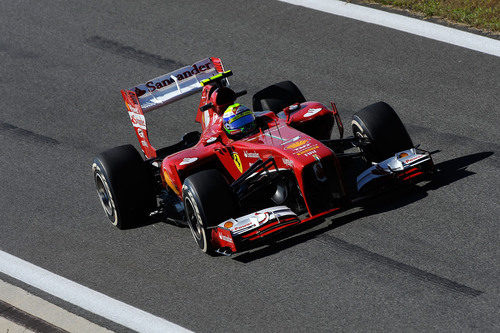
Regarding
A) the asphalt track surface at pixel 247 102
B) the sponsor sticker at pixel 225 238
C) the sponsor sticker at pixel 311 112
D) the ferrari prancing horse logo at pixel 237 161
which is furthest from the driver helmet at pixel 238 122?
the sponsor sticker at pixel 225 238

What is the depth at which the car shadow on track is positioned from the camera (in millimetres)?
10785

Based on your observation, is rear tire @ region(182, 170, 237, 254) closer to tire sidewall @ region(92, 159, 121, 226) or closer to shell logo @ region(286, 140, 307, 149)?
shell logo @ region(286, 140, 307, 149)

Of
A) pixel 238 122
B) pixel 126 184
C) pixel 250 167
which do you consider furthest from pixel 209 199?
pixel 126 184

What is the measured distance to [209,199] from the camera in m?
10.5

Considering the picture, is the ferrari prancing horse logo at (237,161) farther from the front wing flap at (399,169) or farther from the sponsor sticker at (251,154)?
the front wing flap at (399,169)

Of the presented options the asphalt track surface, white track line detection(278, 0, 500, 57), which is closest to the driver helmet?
the asphalt track surface

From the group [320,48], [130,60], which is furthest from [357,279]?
[130,60]

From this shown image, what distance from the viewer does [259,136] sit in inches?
446

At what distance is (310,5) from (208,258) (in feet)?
27.6

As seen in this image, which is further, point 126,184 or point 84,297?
point 126,184

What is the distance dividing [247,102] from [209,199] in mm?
4708

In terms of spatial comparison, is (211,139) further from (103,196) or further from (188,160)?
(103,196)

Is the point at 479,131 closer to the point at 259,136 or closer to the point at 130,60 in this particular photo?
the point at 259,136

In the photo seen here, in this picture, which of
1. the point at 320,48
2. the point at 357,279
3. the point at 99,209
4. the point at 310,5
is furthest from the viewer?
the point at 310,5
